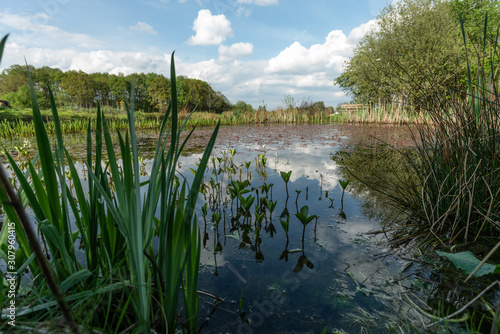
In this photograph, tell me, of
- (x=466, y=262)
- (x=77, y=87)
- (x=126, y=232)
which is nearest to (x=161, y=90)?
(x=77, y=87)

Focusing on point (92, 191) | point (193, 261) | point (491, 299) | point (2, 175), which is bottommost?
point (491, 299)

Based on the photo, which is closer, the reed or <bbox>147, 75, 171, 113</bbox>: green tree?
the reed

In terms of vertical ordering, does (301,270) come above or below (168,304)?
below

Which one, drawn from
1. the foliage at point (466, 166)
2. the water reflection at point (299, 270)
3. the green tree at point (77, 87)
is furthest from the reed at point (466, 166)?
the green tree at point (77, 87)

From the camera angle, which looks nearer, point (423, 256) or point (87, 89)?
point (423, 256)

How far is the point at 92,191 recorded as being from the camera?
1126 millimetres

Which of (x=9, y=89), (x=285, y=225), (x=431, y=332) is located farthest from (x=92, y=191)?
(x=9, y=89)

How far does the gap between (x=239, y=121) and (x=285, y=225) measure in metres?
19.8

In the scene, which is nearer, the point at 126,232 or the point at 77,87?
the point at 126,232

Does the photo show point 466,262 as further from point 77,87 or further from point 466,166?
point 77,87

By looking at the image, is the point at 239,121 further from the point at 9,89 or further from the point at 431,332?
the point at 9,89

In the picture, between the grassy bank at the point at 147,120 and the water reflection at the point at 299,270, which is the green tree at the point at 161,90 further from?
the water reflection at the point at 299,270

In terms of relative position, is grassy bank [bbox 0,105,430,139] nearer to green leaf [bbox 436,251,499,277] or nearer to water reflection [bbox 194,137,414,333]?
water reflection [bbox 194,137,414,333]

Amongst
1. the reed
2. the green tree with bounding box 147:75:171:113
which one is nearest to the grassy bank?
the reed
